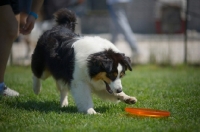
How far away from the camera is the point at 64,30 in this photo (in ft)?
17.9

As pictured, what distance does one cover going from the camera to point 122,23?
10117 millimetres

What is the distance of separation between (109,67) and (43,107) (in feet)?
3.94

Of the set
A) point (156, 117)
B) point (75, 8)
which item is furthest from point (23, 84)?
point (75, 8)

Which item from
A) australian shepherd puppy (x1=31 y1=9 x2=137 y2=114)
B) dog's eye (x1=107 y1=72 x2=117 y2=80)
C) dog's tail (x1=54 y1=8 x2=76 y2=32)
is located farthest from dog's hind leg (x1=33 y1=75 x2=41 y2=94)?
dog's eye (x1=107 y1=72 x2=117 y2=80)

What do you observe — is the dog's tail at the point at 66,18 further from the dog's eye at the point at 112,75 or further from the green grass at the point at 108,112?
the dog's eye at the point at 112,75

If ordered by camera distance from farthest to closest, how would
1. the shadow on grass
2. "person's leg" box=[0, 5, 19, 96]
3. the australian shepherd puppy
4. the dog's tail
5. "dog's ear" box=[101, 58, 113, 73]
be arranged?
the dog's tail < "person's leg" box=[0, 5, 19, 96] < the shadow on grass < the australian shepherd puppy < "dog's ear" box=[101, 58, 113, 73]

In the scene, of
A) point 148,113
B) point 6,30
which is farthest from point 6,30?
point 148,113

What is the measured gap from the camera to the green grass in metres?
3.86

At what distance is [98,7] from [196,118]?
997 cm

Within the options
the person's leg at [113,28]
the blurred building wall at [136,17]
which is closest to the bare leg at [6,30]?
the person's leg at [113,28]

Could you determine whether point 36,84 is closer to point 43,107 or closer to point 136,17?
point 43,107

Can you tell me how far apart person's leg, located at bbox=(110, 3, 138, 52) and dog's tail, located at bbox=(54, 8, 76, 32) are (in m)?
4.39

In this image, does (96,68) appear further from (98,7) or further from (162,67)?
(98,7)

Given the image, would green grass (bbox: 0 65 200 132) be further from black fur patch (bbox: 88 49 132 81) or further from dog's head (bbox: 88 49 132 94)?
black fur patch (bbox: 88 49 132 81)
